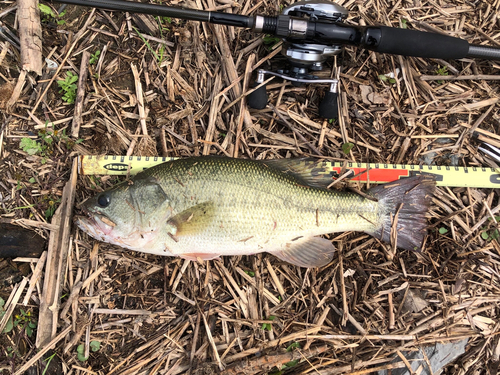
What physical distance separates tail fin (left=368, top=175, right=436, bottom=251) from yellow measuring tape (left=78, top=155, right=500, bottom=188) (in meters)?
0.28

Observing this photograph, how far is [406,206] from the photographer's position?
313 cm

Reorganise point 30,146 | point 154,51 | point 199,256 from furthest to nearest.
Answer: point 154,51
point 30,146
point 199,256

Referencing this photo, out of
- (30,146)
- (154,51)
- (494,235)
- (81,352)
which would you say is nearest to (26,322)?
(81,352)

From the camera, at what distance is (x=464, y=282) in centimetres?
338

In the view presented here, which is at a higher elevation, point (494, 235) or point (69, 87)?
point (69, 87)

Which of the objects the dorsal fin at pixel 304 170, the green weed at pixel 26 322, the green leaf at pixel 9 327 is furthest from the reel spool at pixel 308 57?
the green leaf at pixel 9 327

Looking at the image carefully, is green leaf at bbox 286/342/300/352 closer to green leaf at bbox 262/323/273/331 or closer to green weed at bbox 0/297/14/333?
green leaf at bbox 262/323/273/331

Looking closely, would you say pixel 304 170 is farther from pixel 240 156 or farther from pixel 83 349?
pixel 83 349

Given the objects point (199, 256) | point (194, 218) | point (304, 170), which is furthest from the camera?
point (304, 170)

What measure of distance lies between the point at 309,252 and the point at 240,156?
3.92 ft

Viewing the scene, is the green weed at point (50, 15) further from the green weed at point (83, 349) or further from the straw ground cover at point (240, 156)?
the green weed at point (83, 349)

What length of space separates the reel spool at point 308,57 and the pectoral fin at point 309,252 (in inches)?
50.7

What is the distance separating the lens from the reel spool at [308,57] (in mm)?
2906

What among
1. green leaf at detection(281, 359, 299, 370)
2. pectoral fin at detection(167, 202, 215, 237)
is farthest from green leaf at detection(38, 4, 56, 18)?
green leaf at detection(281, 359, 299, 370)
